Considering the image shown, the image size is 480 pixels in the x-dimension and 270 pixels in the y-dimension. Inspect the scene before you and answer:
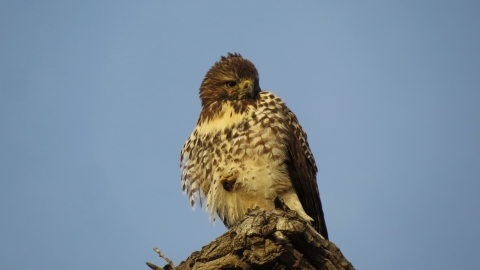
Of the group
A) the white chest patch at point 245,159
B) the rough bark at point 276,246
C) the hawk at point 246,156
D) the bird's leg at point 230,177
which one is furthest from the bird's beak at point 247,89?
the rough bark at point 276,246

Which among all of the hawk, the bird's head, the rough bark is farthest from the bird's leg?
the rough bark

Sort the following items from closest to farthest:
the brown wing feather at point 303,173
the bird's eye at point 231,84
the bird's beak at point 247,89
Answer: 1. the brown wing feather at point 303,173
2. the bird's beak at point 247,89
3. the bird's eye at point 231,84

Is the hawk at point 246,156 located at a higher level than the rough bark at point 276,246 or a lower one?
higher

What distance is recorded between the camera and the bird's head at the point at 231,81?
339 inches

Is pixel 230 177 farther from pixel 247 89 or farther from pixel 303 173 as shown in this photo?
pixel 247 89

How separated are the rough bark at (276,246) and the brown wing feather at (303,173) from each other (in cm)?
183

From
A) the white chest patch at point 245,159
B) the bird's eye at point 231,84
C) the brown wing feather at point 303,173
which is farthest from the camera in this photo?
the bird's eye at point 231,84

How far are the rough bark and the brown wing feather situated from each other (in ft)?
5.99

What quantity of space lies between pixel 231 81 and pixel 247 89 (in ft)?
1.12

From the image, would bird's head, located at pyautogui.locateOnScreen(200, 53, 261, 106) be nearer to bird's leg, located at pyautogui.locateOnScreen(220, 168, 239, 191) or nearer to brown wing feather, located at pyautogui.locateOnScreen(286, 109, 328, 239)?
brown wing feather, located at pyautogui.locateOnScreen(286, 109, 328, 239)

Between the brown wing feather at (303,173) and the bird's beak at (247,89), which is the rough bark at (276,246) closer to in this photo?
the brown wing feather at (303,173)

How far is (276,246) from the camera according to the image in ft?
19.8

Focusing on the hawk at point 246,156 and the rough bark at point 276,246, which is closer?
the rough bark at point 276,246

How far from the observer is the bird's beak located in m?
Result: 8.53
